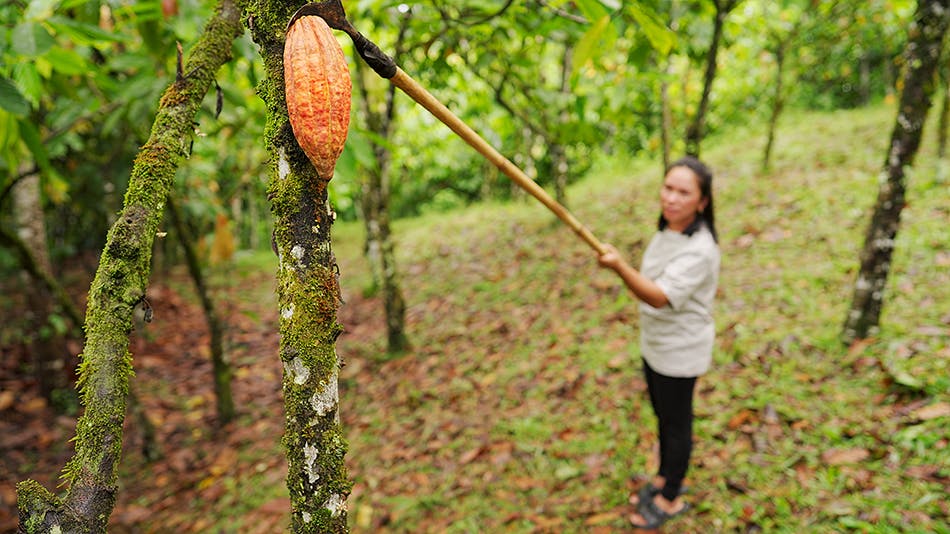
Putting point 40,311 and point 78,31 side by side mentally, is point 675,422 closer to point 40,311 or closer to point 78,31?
point 78,31

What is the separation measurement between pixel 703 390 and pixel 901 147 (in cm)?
160

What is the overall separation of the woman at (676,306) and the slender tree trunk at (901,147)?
1.27m

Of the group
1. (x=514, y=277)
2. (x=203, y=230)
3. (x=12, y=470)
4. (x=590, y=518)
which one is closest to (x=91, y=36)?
(x=590, y=518)

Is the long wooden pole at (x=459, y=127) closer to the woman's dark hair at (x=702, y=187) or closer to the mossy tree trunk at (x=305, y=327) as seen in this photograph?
the mossy tree trunk at (x=305, y=327)

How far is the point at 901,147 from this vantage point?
2602mm

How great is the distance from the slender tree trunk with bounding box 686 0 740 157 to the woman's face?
3.48 ft

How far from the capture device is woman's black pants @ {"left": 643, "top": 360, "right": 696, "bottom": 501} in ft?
6.99

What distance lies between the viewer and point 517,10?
6.36 feet

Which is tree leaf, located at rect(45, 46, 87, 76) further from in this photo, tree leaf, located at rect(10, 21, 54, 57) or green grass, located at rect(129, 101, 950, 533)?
green grass, located at rect(129, 101, 950, 533)

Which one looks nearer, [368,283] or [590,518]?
[590,518]

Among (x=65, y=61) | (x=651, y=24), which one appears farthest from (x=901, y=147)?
(x=65, y=61)

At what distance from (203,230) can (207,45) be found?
19.4 feet

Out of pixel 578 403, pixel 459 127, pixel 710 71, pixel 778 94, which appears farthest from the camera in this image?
pixel 778 94

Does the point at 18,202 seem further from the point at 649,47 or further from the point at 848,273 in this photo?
the point at 848,273
